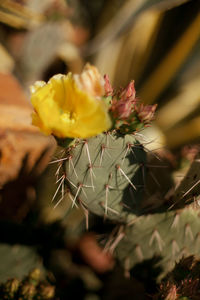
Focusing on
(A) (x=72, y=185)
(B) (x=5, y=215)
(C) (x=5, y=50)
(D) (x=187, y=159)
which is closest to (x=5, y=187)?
(B) (x=5, y=215)

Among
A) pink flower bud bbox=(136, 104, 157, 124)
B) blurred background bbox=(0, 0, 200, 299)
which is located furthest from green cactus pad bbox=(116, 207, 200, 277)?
pink flower bud bbox=(136, 104, 157, 124)

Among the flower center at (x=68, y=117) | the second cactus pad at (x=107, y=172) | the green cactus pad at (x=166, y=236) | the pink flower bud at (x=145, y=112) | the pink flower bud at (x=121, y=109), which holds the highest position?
the flower center at (x=68, y=117)

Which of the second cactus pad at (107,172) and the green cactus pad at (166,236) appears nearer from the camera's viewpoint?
the second cactus pad at (107,172)

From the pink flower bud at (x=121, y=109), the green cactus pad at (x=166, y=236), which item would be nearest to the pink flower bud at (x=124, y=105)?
the pink flower bud at (x=121, y=109)

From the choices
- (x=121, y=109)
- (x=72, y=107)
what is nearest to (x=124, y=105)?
(x=121, y=109)

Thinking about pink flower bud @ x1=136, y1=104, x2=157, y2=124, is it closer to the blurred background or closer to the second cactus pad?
the second cactus pad

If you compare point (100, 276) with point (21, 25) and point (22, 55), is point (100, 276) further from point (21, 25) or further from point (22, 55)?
point (21, 25)

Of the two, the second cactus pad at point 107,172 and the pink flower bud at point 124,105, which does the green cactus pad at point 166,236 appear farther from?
the pink flower bud at point 124,105
